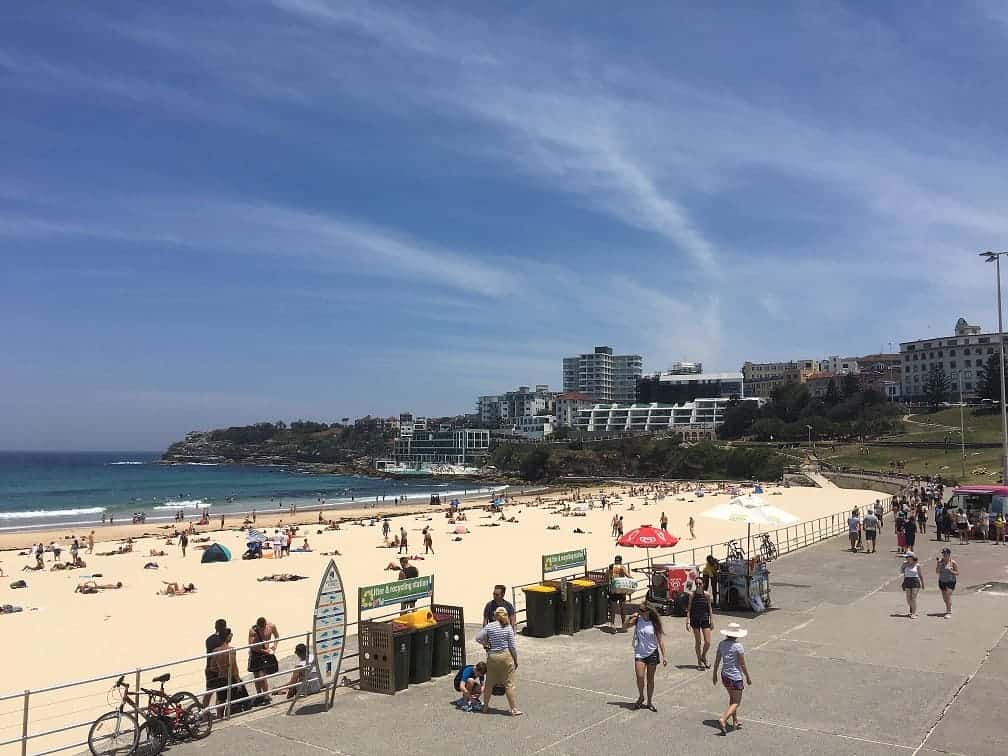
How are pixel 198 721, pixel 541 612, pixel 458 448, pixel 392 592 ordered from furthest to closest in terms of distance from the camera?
pixel 458 448 → pixel 541 612 → pixel 392 592 → pixel 198 721

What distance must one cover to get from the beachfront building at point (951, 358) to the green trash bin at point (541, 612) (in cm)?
14792

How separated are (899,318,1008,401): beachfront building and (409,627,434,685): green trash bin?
15109 cm

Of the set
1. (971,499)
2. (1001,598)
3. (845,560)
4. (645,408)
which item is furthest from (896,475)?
(645,408)

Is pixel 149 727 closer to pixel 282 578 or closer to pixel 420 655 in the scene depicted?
pixel 420 655

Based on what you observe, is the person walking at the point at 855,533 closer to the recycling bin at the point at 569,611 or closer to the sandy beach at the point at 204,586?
the sandy beach at the point at 204,586

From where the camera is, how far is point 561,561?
13.9m

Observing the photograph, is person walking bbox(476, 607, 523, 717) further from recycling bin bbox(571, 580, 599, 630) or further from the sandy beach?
the sandy beach

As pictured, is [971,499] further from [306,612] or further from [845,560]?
[306,612]

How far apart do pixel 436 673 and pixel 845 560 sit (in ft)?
50.4

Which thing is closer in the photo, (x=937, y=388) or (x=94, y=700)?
(x=94, y=700)

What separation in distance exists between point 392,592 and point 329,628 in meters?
1.11

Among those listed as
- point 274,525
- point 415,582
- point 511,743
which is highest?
point 415,582

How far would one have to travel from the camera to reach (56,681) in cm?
1316

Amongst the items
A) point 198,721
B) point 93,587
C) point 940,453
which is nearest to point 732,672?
point 198,721
